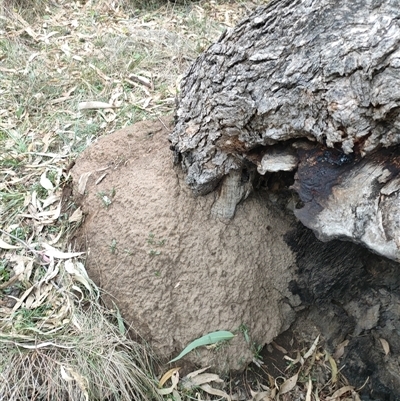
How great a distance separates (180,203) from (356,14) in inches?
37.2

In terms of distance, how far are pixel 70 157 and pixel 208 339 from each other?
1107 millimetres

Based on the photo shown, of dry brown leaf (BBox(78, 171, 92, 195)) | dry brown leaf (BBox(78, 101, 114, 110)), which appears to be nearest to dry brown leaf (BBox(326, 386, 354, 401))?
dry brown leaf (BBox(78, 171, 92, 195))

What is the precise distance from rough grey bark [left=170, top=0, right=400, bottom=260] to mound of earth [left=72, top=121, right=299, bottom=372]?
0.30 m

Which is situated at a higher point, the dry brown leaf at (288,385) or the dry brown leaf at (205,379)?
the dry brown leaf at (288,385)

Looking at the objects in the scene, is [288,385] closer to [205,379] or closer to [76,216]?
[205,379]

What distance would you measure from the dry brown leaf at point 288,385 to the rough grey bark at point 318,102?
768 millimetres

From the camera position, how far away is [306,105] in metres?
1.39

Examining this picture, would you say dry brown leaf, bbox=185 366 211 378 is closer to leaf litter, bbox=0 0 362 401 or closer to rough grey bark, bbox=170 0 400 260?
leaf litter, bbox=0 0 362 401

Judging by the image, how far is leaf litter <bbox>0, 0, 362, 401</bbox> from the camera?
1832 millimetres

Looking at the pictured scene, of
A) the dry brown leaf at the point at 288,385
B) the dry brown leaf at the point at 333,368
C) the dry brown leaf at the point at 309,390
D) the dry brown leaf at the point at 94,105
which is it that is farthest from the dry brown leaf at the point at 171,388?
the dry brown leaf at the point at 94,105

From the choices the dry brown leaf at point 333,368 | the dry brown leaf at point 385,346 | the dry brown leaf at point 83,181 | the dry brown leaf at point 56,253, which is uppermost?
the dry brown leaf at point 385,346

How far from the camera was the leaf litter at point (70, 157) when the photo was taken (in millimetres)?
1832

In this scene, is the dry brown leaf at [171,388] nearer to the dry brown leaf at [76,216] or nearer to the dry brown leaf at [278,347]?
the dry brown leaf at [278,347]

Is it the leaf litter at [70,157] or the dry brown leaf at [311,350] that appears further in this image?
the dry brown leaf at [311,350]
